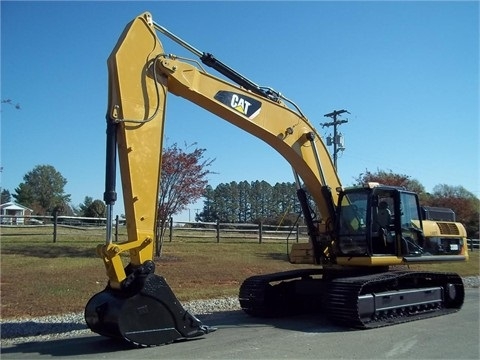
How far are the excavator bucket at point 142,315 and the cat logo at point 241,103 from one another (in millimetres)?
3450

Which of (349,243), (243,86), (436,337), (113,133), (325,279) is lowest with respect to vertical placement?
(436,337)

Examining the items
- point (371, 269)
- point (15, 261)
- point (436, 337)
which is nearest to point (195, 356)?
point (436, 337)

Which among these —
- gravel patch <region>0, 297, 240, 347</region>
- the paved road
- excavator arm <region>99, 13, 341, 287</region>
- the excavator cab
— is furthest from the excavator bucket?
the excavator cab

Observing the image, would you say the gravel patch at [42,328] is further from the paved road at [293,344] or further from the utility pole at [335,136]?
the utility pole at [335,136]

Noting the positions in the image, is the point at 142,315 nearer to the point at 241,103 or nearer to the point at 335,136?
the point at 241,103

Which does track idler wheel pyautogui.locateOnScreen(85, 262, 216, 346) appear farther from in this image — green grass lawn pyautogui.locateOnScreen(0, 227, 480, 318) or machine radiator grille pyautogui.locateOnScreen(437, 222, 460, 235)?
machine radiator grille pyautogui.locateOnScreen(437, 222, 460, 235)

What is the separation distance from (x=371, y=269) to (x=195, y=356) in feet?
16.5

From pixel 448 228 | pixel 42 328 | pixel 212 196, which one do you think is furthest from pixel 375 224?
pixel 212 196

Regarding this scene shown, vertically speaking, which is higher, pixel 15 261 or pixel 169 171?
pixel 169 171

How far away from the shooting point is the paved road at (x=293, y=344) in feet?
23.2

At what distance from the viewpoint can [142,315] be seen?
726 centimetres

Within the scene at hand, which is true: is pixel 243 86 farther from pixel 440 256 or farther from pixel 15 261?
pixel 15 261

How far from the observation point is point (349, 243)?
10.3m

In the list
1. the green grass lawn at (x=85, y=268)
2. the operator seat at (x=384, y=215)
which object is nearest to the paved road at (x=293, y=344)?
the operator seat at (x=384, y=215)
